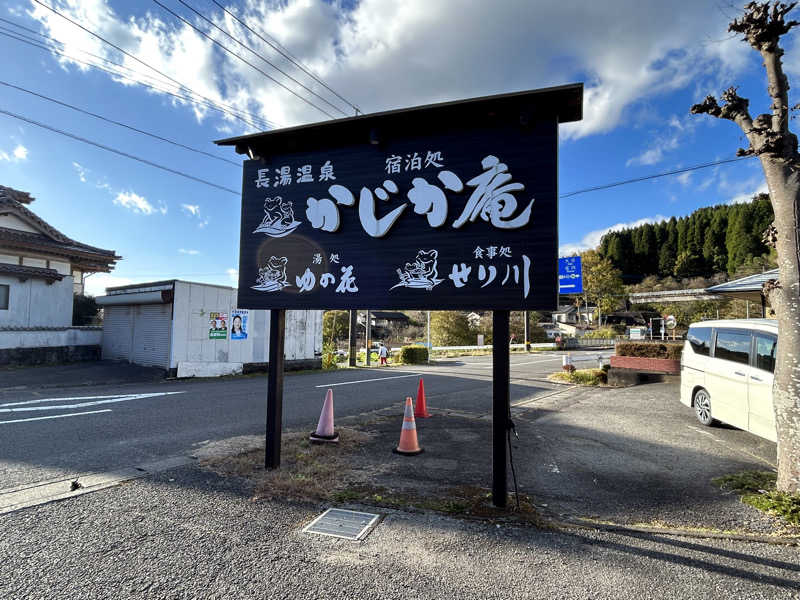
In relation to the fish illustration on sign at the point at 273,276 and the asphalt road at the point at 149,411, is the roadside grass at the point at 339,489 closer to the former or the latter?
the asphalt road at the point at 149,411

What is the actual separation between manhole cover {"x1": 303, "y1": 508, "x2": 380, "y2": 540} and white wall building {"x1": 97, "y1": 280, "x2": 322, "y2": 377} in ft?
39.9

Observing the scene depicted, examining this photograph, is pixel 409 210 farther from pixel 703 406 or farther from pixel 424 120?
pixel 703 406

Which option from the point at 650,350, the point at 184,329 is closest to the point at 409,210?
the point at 650,350

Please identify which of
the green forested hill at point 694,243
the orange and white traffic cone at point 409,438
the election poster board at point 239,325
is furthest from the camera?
the green forested hill at point 694,243

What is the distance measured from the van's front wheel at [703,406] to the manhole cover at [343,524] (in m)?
6.35

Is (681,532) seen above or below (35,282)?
below

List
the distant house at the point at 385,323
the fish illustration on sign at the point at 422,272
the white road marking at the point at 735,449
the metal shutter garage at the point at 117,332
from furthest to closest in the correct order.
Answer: the distant house at the point at 385,323
the metal shutter garage at the point at 117,332
the white road marking at the point at 735,449
the fish illustration on sign at the point at 422,272

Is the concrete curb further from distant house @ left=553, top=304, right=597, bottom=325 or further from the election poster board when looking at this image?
distant house @ left=553, top=304, right=597, bottom=325

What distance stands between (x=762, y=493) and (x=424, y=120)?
4805 mm

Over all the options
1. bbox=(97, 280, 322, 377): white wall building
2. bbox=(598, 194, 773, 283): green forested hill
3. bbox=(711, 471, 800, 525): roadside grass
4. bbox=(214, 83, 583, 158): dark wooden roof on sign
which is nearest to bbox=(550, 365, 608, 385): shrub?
bbox=(711, 471, 800, 525): roadside grass

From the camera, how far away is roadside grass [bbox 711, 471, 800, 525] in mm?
3525

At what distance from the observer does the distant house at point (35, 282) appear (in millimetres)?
14789

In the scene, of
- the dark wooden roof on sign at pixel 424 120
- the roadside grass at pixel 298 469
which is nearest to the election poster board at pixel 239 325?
the roadside grass at pixel 298 469

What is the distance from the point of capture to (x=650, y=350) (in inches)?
490
